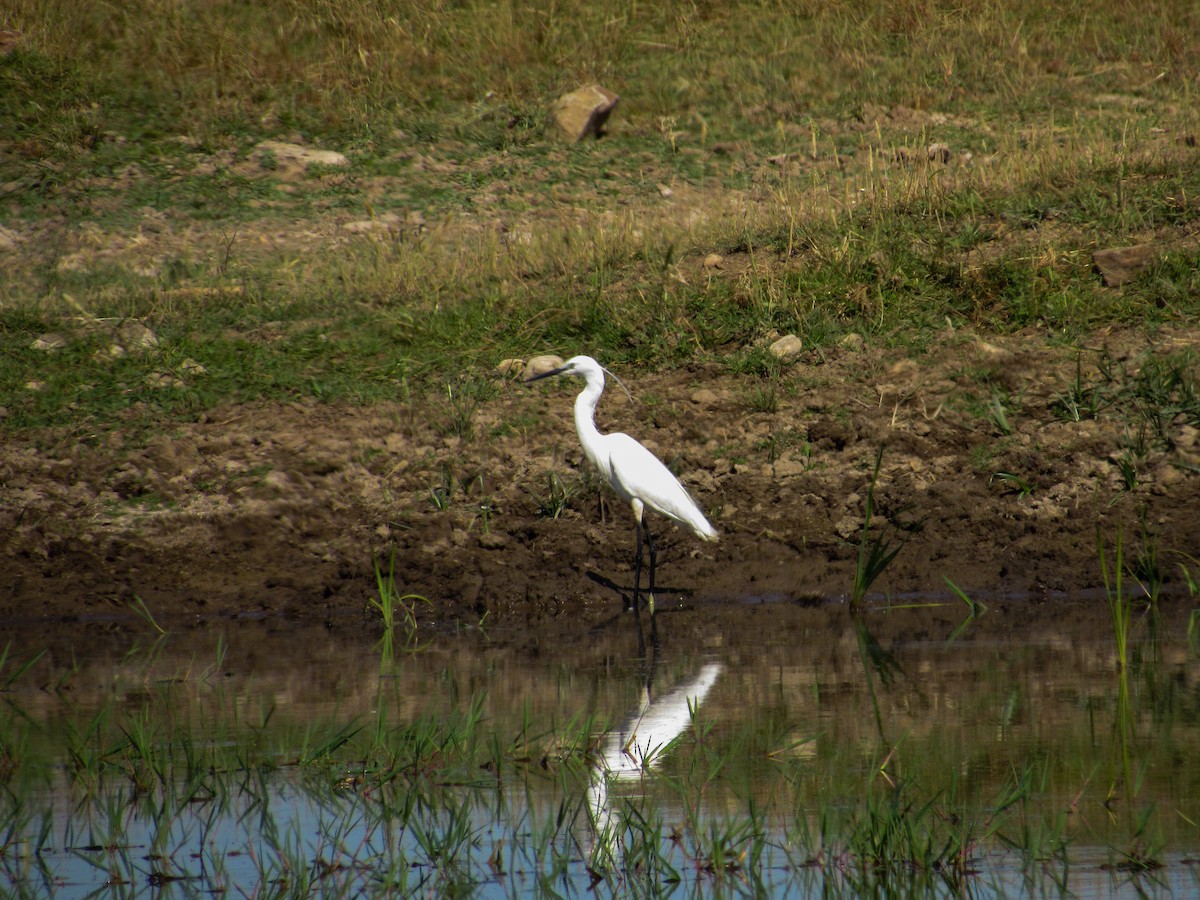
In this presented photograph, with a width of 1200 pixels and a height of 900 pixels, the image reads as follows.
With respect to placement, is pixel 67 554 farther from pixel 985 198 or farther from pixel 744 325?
pixel 985 198

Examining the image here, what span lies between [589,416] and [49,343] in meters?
3.94

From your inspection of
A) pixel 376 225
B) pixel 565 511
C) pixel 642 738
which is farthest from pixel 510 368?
pixel 642 738

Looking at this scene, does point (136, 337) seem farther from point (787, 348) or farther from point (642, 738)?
Result: point (642, 738)

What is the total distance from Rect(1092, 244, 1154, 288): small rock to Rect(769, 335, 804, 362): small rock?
2090 millimetres

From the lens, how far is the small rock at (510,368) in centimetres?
910

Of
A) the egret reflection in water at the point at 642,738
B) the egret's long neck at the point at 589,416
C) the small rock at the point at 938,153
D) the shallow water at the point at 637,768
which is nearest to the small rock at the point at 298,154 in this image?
the small rock at the point at 938,153

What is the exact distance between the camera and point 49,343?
9398 mm

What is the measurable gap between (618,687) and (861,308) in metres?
4.55

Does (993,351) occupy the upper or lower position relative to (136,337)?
lower

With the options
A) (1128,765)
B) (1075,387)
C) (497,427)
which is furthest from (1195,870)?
(497,427)

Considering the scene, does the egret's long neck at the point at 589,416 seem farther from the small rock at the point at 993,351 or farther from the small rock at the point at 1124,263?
the small rock at the point at 1124,263

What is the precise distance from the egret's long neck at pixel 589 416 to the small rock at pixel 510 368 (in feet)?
3.93

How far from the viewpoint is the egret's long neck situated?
7.66 m

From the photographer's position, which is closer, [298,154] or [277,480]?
[277,480]
